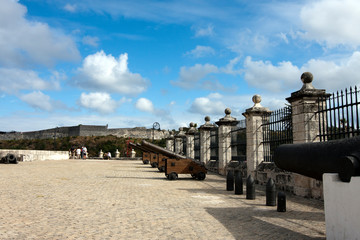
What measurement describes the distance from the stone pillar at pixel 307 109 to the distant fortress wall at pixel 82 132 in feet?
200

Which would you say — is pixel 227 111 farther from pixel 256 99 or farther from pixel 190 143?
pixel 190 143

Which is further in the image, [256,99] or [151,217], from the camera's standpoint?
[256,99]

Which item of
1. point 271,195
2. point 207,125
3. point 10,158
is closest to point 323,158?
point 271,195

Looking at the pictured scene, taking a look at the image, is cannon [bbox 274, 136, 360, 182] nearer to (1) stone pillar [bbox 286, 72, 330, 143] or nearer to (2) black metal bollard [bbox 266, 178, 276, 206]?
(2) black metal bollard [bbox 266, 178, 276, 206]

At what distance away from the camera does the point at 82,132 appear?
7300 cm

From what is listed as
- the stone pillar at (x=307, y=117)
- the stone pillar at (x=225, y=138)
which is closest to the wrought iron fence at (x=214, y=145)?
the stone pillar at (x=225, y=138)

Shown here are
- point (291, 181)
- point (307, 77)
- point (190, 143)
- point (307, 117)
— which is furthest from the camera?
point (190, 143)

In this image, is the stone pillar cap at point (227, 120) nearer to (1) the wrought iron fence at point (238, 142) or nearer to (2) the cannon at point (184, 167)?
(1) the wrought iron fence at point (238, 142)

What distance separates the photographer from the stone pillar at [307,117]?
852 centimetres

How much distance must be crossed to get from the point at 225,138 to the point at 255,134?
3.38m

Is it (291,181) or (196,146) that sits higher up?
(196,146)

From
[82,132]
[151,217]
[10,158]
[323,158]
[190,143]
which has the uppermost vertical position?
[82,132]

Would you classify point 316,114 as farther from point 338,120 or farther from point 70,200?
point 70,200

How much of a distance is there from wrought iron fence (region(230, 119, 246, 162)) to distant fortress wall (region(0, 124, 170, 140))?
54.7 m
